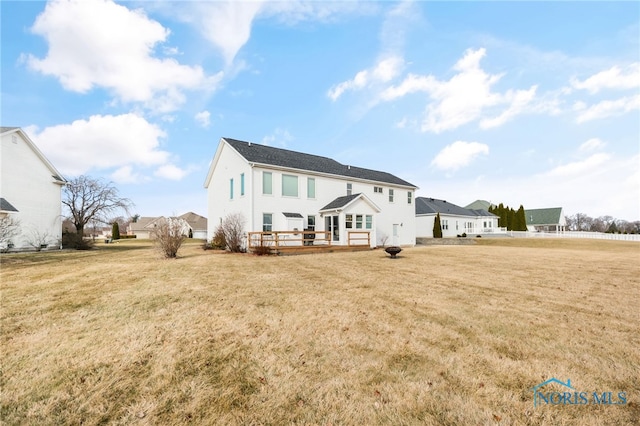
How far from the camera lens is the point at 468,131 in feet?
81.7

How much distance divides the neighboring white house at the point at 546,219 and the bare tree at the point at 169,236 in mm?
66839

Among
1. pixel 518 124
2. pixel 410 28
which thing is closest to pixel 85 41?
pixel 410 28

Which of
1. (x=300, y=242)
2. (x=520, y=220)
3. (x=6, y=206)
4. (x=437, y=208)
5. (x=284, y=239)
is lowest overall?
(x=300, y=242)

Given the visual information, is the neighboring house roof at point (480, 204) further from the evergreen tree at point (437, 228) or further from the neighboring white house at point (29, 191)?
the neighboring white house at point (29, 191)

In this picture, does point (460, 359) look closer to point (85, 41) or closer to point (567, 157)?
point (85, 41)

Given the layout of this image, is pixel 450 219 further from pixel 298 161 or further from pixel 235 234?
pixel 235 234

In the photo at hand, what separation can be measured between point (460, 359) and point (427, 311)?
2.02 m

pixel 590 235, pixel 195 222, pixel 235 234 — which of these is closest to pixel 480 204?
pixel 590 235

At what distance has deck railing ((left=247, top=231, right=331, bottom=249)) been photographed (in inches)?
672

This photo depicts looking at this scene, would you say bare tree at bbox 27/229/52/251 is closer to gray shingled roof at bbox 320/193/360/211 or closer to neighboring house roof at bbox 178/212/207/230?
gray shingled roof at bbox 320/193/360/211

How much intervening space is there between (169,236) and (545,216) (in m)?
70.3

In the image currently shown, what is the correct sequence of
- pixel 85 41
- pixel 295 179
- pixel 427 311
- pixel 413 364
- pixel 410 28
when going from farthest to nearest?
pixel 295 179, pixel 410 28, pixel 85 41, pixel 427 311, pixel 413 364

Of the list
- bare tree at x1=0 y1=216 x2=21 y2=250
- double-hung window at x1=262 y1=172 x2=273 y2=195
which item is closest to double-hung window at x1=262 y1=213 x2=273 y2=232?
double-hung window at x1=262 y1=172 x2=273 y2=195

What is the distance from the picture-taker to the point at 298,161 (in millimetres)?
22562
